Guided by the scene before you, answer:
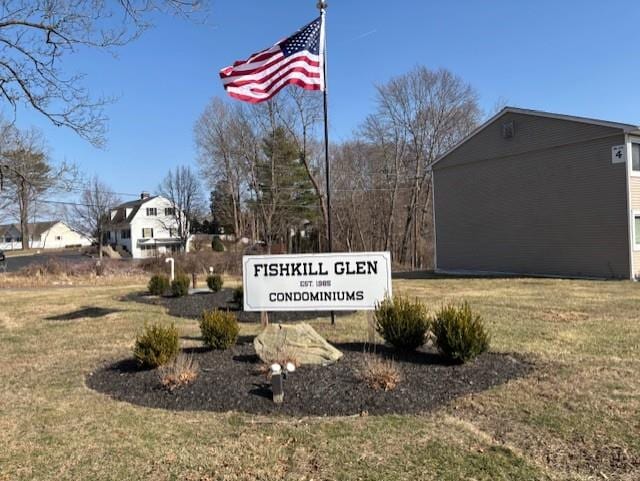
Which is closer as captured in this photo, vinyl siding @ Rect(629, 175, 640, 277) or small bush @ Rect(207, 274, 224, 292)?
small bush @ Rect(207, 274, 224, 292)

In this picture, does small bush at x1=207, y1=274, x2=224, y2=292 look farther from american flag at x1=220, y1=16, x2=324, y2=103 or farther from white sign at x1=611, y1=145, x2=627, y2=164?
white sign at x1=611, y1=145, x2=627, y2=164

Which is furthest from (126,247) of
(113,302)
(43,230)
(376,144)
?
(113,302)

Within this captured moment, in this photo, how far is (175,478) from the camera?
3.21 metres

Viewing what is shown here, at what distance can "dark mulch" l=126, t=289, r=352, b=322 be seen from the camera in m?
10.4

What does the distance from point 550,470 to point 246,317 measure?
773cm

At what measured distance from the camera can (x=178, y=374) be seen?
16.9 ft

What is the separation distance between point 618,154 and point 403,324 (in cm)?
1333

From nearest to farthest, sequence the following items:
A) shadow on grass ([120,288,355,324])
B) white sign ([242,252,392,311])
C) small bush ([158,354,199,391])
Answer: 1. small bush ([158,354,199,391])
2. white sign ([242,252,392,311])
3. shadow on grass ([120,288,355,324])

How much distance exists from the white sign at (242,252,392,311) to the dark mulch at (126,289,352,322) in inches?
111

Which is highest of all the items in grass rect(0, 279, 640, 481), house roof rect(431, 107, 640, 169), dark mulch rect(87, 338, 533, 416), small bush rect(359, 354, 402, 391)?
house roof rect(431, 107, 640, 169)

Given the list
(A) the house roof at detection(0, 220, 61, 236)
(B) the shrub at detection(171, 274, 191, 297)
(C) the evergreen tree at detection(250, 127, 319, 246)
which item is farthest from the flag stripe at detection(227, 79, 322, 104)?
(A) the house roof at detection(0, 220, 61, 236)

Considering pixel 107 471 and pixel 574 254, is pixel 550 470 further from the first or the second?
pixel 574 254

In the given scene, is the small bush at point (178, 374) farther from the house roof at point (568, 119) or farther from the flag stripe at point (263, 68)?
the house roof at point (568, 119)

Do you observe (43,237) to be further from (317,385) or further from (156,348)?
(317,385)
